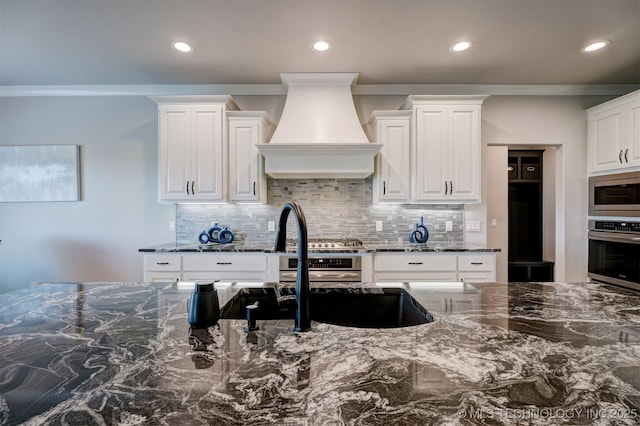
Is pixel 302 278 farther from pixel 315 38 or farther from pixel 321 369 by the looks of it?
pixel 315 38

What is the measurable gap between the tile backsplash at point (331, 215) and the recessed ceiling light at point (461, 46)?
150 cm

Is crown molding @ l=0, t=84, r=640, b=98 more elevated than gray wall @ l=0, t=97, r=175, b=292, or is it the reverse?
crown molding @ l=0, t=84, r=640, b=98

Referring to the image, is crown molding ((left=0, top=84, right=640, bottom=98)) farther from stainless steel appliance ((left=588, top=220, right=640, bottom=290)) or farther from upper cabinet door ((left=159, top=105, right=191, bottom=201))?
stainless steel appliance ((left=588, top=220, right=640, bottom=290))

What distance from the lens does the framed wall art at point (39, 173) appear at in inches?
136

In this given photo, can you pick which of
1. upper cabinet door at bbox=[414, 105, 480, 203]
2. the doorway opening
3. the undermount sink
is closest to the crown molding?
upper cabinet door at bbox=[414, 105, 480, 203]

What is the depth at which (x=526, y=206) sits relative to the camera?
14.8 ft

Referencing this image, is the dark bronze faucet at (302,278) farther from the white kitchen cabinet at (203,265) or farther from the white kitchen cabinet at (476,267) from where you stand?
the white kitchen cabinet at (476,267)

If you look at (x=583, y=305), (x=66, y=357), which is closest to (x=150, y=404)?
(x=66, y=357)

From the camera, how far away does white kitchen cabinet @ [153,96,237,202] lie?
10.1ft

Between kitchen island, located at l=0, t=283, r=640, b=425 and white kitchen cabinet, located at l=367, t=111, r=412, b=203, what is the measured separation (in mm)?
2098

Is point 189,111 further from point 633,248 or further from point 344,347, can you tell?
point 633,248

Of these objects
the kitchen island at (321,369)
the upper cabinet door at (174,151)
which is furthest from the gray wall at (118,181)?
the kitchen island at (321,369)

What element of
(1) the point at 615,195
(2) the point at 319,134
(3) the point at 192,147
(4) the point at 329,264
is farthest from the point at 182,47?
(1) the point at 615,195

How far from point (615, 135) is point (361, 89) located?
2.66m
